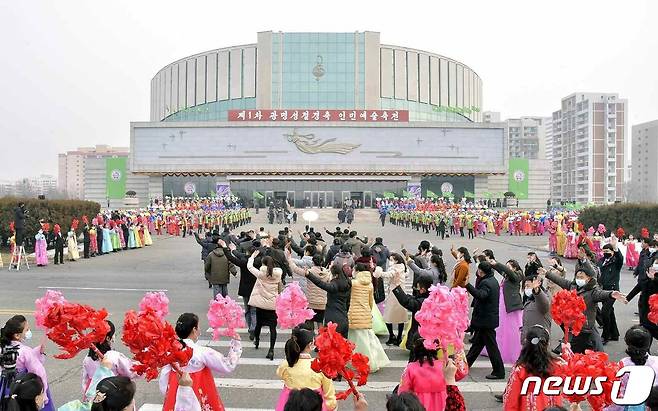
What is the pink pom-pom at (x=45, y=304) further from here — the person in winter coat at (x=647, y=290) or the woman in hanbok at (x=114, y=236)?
the woman in hanbok at (x=114, y=236)

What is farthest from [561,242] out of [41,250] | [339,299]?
[41,250]

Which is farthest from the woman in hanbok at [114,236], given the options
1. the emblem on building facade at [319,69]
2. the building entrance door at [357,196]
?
the emblem on building facade at [319,69]

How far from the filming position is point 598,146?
4427 inches

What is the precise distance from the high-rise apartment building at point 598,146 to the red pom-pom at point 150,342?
118378 mm

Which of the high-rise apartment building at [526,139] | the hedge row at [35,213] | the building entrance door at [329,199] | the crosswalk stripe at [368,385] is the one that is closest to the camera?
the crosswalk stripe at [368,385]

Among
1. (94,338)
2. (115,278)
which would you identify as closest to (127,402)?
(94,338)

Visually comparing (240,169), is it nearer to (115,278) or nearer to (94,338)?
(115,278)

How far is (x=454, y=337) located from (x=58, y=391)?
206 inches

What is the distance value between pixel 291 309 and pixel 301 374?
1167mm

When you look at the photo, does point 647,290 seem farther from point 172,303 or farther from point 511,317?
point 172,303

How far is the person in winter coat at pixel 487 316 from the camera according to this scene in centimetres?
726

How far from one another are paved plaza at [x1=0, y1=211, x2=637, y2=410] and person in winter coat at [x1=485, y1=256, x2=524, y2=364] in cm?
40

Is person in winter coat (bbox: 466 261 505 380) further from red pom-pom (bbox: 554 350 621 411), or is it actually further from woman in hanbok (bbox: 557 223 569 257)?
woman in hanbok (bbox: 557 223 569 257)

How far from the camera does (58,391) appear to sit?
6898 mm
